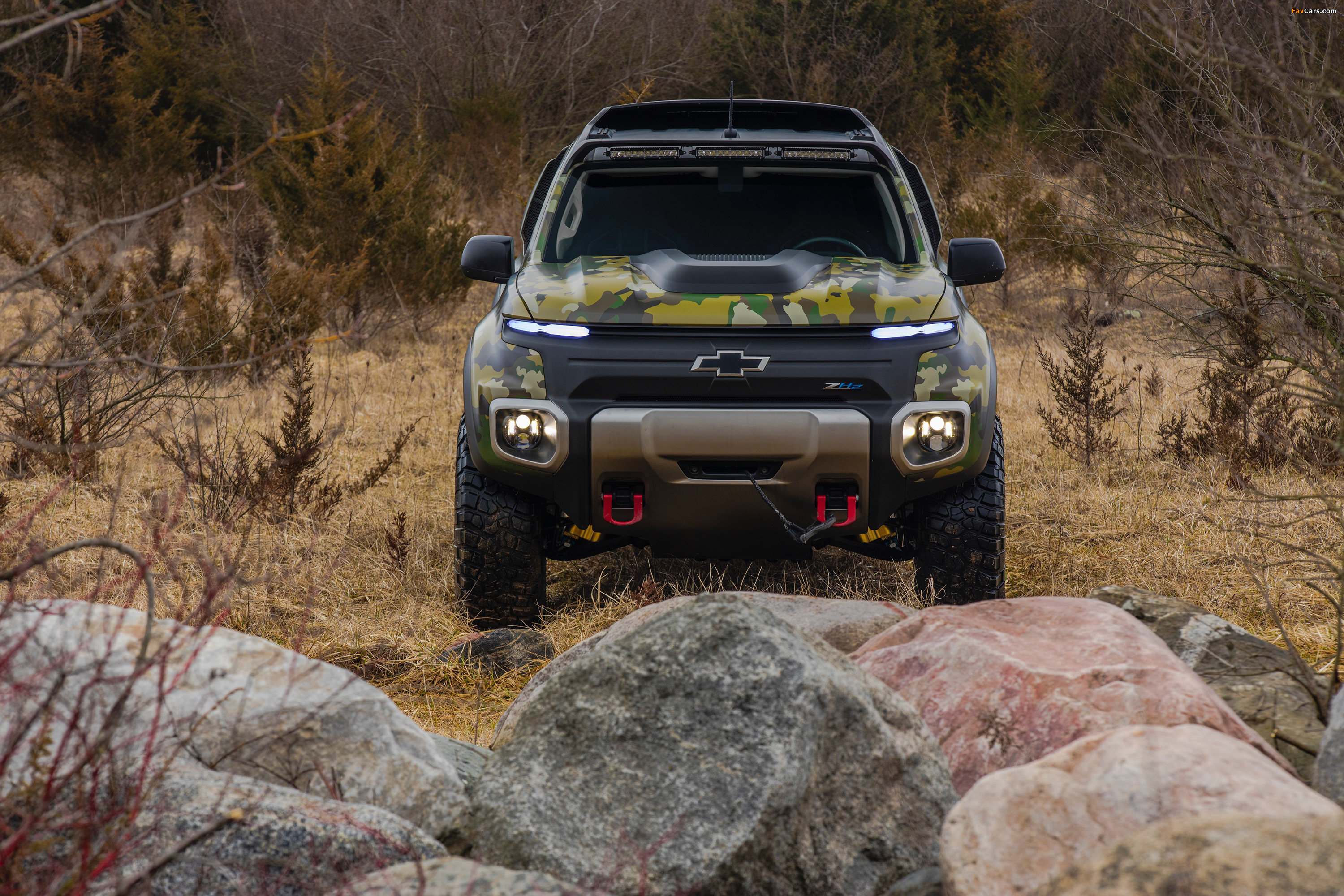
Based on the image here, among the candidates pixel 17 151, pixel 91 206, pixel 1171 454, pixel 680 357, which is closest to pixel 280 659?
pixel 680 357

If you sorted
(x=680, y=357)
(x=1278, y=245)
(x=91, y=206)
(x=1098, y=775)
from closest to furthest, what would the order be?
(x=1098, y=775)
(x=680, y=357)
(x=1278, y=245)
(x=91, y=206)

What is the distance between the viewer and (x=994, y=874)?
5.96 feet

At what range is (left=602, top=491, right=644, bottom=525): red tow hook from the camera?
340cm

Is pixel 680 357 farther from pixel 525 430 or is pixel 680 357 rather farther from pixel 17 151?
pixel 17 151

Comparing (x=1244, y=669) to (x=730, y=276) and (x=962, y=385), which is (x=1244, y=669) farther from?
(x=730, y=276)

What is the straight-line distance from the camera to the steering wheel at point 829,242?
436cm

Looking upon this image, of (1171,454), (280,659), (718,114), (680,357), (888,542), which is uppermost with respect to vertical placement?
(718,114)

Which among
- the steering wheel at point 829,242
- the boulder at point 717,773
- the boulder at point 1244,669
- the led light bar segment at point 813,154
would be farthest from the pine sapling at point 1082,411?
the boulder at point 717,773

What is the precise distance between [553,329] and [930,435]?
1.27 metres

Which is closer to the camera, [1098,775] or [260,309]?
[1098,775]

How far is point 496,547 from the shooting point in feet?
12.1

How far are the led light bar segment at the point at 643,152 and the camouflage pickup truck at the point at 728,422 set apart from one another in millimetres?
521

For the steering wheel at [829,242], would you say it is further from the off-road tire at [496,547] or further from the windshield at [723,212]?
the off-road tire at [496,547]

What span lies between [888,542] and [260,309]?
510cm
